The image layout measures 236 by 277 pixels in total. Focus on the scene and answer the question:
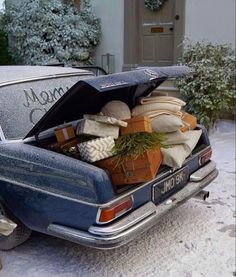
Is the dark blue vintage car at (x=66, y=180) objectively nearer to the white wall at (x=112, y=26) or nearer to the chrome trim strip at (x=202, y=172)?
the chrome trim strip at (x=202, y=172)

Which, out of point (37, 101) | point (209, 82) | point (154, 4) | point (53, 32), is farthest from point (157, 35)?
point (37, 101)

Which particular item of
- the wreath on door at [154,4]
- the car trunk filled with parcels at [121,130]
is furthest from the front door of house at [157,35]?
the car trunk filled with parcels at [121,130]

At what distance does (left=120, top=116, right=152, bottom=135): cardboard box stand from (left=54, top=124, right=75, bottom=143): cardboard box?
0.40 m

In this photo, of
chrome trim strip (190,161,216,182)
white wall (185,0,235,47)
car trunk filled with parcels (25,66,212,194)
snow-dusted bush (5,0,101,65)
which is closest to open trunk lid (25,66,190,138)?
car trunk filled with parcels (25,66,212,194)

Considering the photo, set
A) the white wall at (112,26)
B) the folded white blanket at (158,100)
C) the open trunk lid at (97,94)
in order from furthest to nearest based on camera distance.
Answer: the white wall at (112,26)
the folded white blanket at (158,100)
the open trunk lid at (97,94)

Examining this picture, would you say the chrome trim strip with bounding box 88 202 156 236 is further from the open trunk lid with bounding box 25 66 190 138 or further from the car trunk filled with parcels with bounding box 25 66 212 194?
the open trunk lid with bounding box 25 66 190 138

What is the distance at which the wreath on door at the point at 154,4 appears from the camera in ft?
27.1

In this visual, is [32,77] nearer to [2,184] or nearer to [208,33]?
[2,184]

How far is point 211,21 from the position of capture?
751 centimetres

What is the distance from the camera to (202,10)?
7629 millimetres

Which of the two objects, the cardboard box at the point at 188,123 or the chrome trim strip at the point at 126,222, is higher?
the cardboard box at the point at 188,123

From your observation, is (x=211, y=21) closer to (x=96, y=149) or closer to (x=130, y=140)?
(x=130, y=140)

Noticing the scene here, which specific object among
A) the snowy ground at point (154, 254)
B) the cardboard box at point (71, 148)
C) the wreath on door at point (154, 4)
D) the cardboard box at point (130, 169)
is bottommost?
the snowy ground at point (154, 254)

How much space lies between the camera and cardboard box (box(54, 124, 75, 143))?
3.13 m
